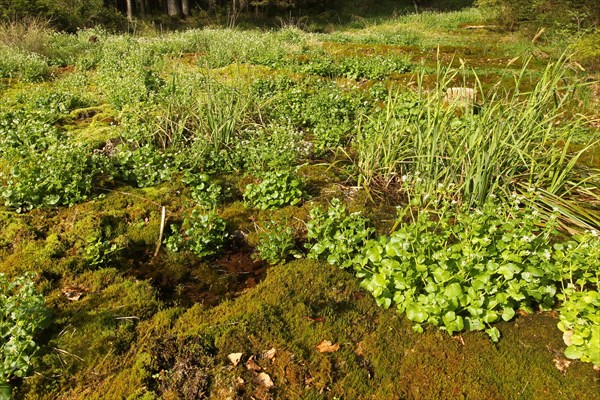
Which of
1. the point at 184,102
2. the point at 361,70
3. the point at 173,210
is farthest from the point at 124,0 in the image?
the point at 173,210

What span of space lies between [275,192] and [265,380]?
189cm

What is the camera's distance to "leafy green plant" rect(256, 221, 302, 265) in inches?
134

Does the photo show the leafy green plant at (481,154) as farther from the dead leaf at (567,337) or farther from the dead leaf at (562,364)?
the dead leaf at (562,364)

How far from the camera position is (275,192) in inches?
158

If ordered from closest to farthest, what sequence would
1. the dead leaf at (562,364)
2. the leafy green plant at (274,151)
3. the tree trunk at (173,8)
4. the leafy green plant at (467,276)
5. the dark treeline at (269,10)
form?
1. the dead leaf at (562,364)
2. the leafy green plant at (467,276)
3. the leafy green plant at (274,151)
4. the dark treeline at (269,10)
5. the tree trunk at (173,8)

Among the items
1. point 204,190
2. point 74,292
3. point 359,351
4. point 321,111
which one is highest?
point 321,111

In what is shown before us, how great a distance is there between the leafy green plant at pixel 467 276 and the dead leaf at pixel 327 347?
0.44m

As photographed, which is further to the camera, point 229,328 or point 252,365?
point 229,328

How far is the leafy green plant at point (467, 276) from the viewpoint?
2656mm

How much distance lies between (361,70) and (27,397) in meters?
7.69

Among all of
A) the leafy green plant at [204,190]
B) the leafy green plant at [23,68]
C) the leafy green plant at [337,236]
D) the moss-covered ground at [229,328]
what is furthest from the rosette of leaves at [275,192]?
the leafy green plant at [23,68]

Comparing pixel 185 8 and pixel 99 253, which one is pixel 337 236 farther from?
pixel 185 8

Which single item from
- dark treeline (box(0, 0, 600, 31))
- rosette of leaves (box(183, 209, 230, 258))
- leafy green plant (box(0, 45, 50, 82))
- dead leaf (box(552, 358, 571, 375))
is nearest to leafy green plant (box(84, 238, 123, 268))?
rosette of leaves (box(183, 209, 230, 258))

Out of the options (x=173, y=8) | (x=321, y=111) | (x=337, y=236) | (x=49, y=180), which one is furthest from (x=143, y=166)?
(x=173, y=8)
